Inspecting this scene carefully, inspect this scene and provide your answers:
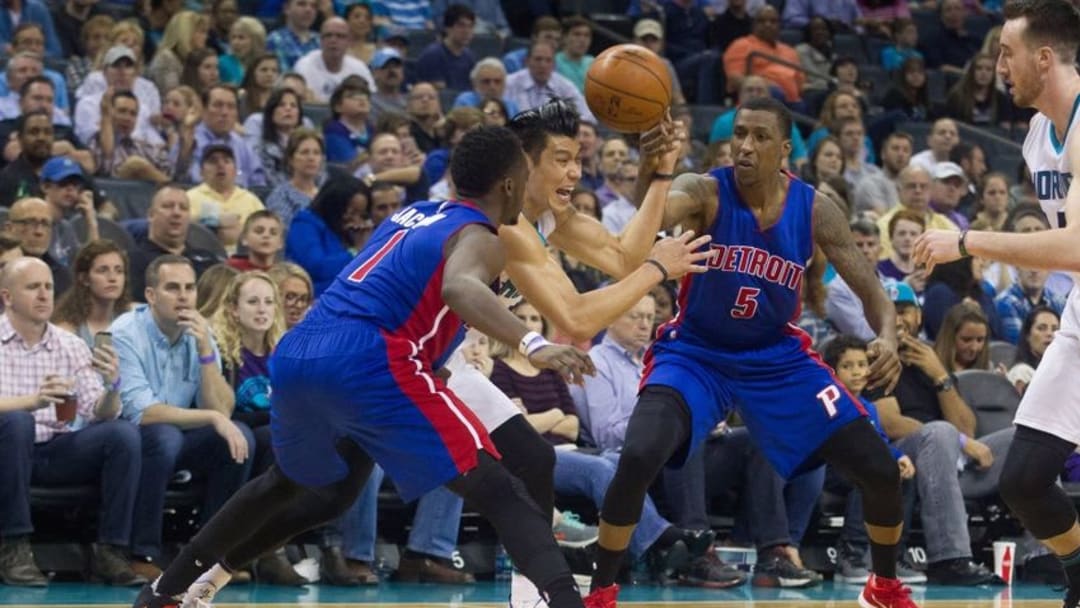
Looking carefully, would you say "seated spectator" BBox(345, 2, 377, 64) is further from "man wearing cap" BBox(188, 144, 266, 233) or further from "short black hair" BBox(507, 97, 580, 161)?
"short black hair" BBox(507, 97, 580, 161)

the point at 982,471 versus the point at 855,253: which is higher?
the point at 855,253

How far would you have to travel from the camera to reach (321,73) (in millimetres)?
14305

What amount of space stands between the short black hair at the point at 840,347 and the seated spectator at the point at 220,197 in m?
3.75

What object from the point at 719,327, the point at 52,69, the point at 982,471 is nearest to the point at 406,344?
the point at 719,327

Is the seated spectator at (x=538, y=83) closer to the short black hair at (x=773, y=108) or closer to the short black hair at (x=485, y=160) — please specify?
the short black hair at (x=773, y=108)

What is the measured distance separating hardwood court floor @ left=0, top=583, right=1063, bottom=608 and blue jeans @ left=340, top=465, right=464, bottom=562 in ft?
0.63

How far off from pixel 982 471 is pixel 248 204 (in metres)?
4.83

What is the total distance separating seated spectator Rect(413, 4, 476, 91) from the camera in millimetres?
15203

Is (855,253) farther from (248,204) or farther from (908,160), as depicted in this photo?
(908,160)

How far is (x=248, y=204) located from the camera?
11.6 m

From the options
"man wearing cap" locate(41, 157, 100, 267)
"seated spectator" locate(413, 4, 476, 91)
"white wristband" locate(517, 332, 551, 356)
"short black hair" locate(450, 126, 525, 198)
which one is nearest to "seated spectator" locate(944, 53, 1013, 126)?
"seated spectator" locate(413, 4, 476, 91)

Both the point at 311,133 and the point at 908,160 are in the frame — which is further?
the point at 908,160

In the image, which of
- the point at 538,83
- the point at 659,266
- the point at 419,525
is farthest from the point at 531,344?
the point at 538,83

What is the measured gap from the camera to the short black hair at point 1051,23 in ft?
21.3
